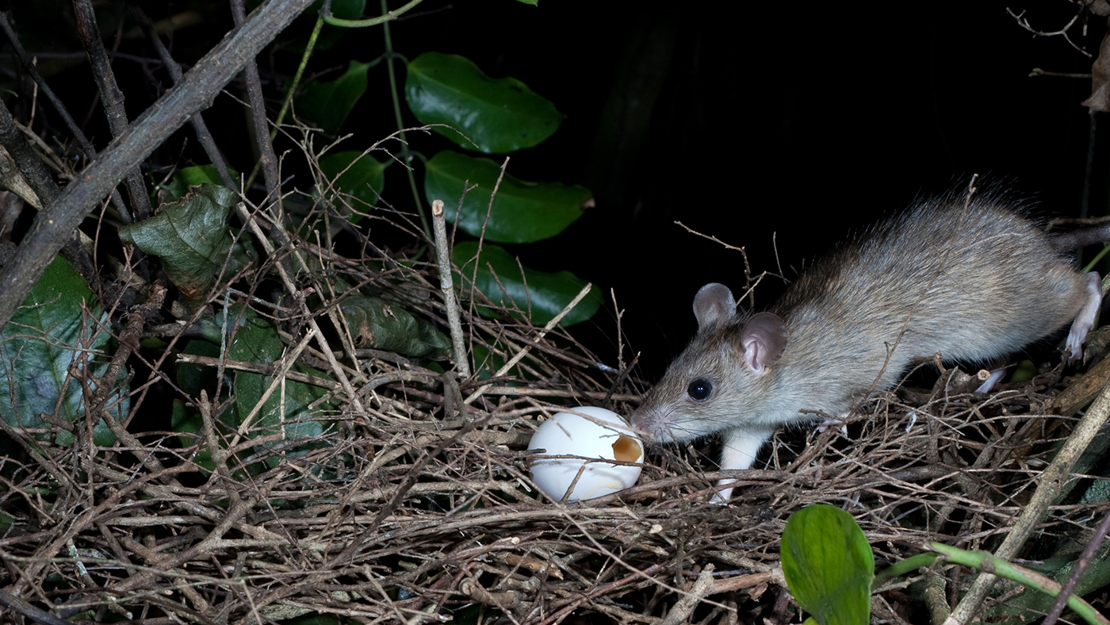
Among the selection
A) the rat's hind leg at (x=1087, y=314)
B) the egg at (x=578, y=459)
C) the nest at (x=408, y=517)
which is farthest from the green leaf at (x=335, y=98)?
the rat's hind leg at (x=1087, y=314)

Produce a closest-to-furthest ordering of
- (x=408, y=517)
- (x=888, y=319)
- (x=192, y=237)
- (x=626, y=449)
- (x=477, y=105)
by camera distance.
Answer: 1. (x=408, y=517)
2. (x=192, y=237)
3. (x=626, y=449)
4. (x=477, y=105)
5. (x=888, y=319)

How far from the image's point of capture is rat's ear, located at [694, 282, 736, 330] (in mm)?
2832

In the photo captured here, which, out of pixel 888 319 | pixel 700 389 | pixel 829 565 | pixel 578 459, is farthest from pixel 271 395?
pixel 888 319

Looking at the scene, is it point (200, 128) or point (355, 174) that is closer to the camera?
point (200, 128)

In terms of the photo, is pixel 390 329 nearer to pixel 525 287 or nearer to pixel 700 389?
pixel 525 287

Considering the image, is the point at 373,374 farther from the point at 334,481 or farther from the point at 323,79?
the point at 323,79

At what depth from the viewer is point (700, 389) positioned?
2.64m

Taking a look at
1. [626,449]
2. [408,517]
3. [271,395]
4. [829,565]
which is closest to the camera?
[829,565]

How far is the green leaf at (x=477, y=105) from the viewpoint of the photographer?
258 centimetres

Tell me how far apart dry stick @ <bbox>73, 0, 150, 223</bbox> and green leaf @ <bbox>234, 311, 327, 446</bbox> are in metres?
0.40

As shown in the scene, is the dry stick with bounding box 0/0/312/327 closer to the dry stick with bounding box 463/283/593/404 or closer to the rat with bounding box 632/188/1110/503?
the dry stick with bounding box 463/283/593/404

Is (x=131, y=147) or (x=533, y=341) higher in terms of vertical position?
(x=131, y=147)

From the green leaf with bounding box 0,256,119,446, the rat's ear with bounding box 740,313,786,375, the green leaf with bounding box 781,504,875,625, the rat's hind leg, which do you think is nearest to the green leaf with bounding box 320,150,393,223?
the green leaf with bounding box 0,256,119,446

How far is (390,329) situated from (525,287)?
0.46 meters
